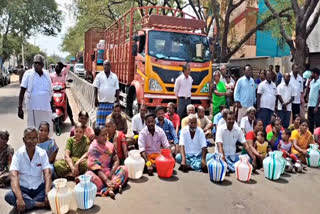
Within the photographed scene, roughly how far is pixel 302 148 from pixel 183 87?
2898 millimetres

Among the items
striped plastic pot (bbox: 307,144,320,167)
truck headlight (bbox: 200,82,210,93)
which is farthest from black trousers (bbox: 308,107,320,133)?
truck headlight (bbox: 200,82,210,93)

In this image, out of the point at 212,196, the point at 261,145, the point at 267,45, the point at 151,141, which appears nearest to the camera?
the point at 212,196

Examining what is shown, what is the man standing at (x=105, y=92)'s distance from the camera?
6973mm

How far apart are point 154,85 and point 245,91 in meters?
2.38

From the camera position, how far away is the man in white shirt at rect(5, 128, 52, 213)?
374 centimetres

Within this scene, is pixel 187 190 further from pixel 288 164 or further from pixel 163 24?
pixel 163 24

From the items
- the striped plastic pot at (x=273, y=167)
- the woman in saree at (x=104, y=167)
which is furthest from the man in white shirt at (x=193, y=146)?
the woman in saree at (x=104, y=167)

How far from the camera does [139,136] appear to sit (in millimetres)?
5520

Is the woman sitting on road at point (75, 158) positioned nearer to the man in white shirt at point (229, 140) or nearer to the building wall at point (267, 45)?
the man in white shirt at point (229, 140)

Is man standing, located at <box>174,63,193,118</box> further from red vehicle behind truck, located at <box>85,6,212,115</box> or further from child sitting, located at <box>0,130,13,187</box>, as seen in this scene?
child sitting, located at <box>0,130,13,187</box>

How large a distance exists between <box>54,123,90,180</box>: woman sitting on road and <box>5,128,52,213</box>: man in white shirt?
3.07 feet

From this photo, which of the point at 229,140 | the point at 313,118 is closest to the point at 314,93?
the point at 313,118

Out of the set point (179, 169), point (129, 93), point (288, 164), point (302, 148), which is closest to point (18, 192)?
point (179, 169)

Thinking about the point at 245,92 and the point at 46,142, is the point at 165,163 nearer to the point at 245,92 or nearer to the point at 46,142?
the point at 46,142
